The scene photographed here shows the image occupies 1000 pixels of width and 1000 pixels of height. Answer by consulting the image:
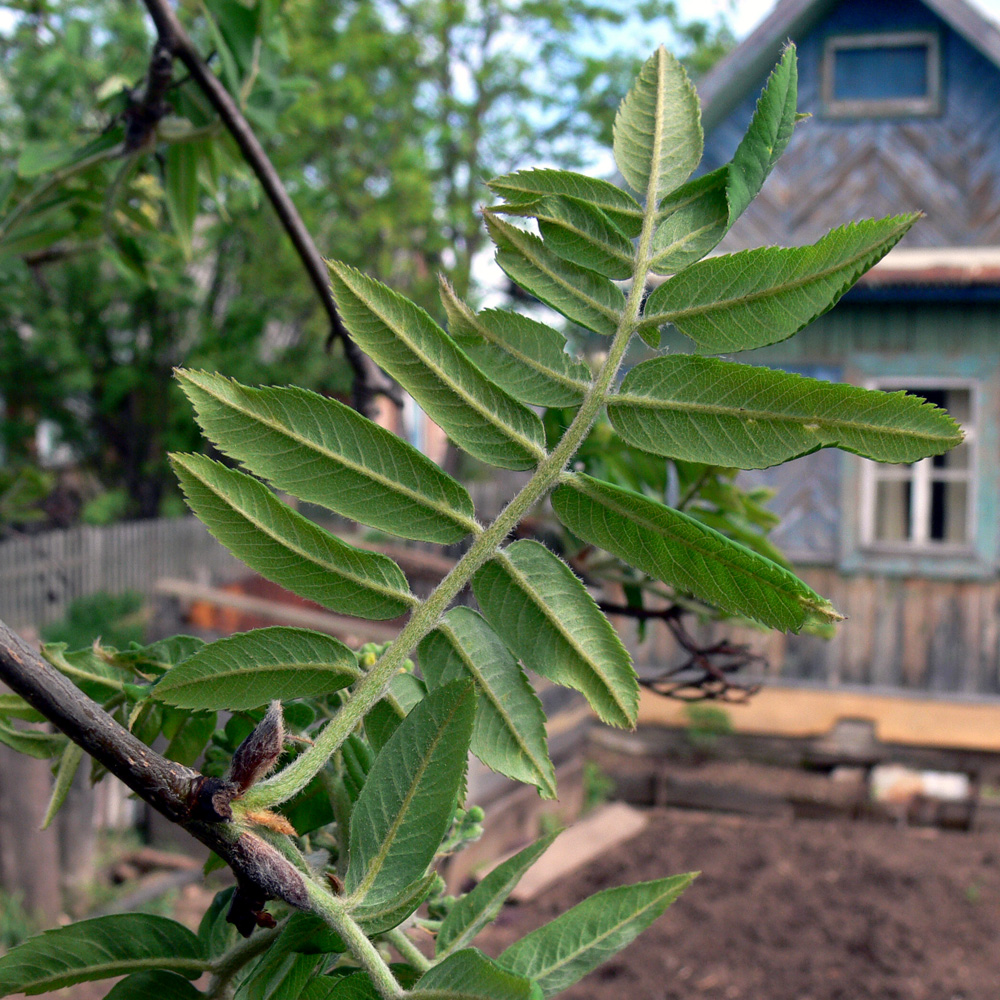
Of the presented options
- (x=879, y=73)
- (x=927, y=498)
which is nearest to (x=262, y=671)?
(x=927, y=498)

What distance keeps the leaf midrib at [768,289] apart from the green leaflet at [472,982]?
0.38m

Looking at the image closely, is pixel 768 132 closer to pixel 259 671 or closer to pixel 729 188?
pixel 729 188

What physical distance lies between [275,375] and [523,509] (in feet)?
47.4

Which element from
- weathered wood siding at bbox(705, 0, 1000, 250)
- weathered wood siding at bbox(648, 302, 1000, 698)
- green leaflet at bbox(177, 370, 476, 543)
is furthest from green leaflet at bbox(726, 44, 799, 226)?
weathered wood siding at bbox(705, 0, 1000, 250)

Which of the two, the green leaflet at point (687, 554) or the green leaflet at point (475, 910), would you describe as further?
the green leaflet at point (475, 910)

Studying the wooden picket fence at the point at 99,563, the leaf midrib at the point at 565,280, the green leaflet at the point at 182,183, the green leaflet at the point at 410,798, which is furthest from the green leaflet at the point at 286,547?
the wooden picket fence at the point at 99,563

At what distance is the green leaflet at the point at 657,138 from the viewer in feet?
2.06

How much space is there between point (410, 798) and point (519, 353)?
285mm

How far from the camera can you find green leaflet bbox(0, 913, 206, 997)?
1.89 feet

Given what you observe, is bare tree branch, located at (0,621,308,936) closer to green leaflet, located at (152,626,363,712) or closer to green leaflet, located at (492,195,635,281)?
green leaflet, located at (152,626,363,712)

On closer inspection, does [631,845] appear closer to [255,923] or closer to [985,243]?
[985,243]

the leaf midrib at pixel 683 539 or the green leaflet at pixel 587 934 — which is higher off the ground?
the leaf midrib at pixel 683 539

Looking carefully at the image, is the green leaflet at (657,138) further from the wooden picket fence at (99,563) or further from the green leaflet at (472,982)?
the wooden picket fence at (99,563)

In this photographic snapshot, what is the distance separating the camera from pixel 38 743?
0.72 meters
